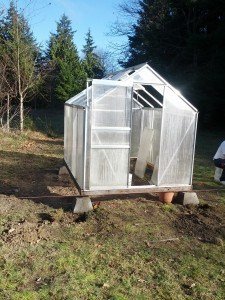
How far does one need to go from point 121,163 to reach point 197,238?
188 cm

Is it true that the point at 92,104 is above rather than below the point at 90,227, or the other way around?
above

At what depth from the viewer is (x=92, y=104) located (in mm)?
5617

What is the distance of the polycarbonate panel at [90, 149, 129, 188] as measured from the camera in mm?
5773

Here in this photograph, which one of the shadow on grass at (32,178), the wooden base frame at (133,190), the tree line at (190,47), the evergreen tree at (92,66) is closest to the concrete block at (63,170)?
the shadow on grass at (32,178)

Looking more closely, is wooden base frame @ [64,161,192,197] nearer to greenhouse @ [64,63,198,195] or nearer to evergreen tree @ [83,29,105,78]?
greenhouse @ [64,63,198,195]

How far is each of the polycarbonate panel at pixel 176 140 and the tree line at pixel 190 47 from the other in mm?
12525

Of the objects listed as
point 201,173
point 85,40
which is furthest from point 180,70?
point 85,40

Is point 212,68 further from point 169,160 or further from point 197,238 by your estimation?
point 197,238

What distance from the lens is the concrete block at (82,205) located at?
5727 millimetres

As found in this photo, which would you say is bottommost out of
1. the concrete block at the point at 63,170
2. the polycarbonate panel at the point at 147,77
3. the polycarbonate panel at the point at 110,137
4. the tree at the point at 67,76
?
the concrete block at the point at 63,170

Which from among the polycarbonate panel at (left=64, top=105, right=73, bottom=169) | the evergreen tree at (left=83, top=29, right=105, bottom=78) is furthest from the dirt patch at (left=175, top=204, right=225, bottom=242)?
the evergreen tree at (left=83, top=29, right=105, bottom=78)

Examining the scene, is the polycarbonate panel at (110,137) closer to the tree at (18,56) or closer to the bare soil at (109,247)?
the bare soil at (109,247)

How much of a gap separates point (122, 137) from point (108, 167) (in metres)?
0.61

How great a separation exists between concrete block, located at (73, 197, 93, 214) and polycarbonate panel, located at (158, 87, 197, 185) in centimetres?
149
